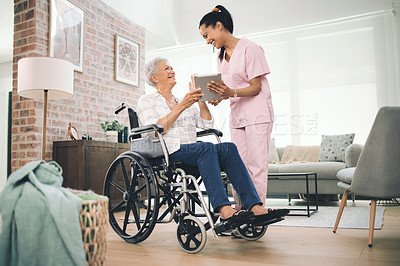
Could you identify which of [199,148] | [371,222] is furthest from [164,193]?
[371,222]

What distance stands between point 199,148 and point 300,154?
11.6 feet

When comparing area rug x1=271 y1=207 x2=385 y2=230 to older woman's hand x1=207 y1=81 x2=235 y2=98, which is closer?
older woman's hand x1=207 y1=81 x2=235 y2=98

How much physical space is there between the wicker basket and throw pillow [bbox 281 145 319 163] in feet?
13.3

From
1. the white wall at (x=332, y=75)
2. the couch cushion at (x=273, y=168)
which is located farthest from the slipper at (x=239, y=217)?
the white wall at (x=332, y=75)

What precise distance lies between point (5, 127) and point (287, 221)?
6.64 metres

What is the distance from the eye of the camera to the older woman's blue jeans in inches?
71.5

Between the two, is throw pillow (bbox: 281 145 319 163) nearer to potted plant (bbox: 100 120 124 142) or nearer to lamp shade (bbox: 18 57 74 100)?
potted plant (bbox: 100 120 124 142)

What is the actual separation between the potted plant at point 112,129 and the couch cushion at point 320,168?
2.03 m

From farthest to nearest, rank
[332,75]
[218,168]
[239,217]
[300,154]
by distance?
[332,75]
[300,154]
[218,168]
[239,217]

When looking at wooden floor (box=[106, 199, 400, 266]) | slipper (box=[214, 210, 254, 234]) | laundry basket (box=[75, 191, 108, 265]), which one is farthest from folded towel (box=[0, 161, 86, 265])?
slipper (box=[214, 210, 254, 234])

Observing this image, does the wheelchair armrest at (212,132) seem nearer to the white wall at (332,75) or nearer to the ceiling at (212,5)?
the white wall at (332,75)

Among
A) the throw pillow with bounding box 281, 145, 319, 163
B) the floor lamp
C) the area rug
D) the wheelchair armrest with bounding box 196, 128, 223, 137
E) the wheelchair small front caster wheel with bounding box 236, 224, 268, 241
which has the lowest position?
the area rug

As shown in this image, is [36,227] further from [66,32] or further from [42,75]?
[66,32]

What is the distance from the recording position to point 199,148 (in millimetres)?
1902
